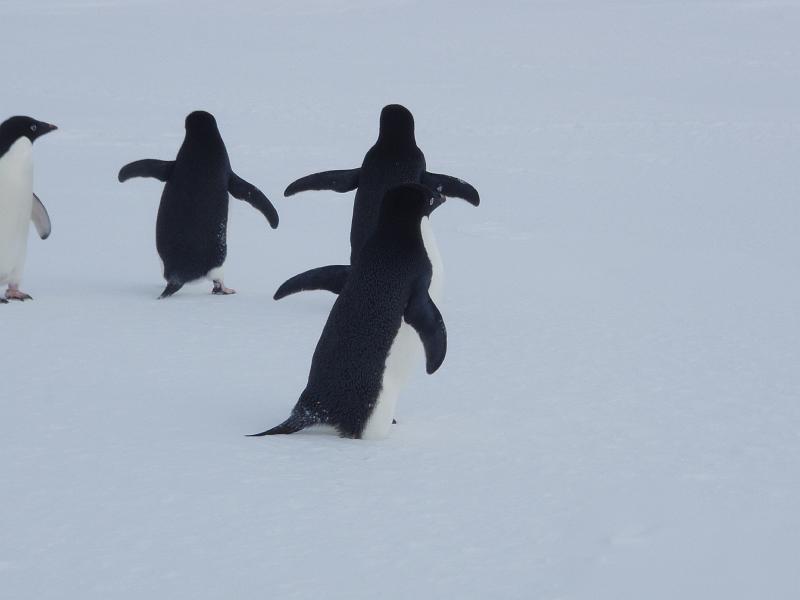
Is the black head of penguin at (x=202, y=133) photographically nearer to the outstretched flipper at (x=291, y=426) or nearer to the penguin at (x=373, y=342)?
the penguin at (x=373, y=342)

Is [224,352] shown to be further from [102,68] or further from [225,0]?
[225,0]

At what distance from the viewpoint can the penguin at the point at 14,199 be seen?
15.7 feet

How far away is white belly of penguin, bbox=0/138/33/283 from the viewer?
4785 mm

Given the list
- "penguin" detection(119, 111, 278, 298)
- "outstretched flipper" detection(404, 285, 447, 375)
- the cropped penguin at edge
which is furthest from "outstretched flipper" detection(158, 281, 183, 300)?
"outstretched flipper" detection(404, 285, 447, 375)

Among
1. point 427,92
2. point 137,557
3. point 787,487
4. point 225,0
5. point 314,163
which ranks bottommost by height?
point 137,557

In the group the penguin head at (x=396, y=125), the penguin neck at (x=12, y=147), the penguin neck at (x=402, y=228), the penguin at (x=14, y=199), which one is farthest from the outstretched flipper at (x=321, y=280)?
the penguin neck at (x=12, y=147)

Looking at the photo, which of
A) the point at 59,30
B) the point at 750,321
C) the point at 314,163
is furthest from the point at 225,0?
the point at 750,321

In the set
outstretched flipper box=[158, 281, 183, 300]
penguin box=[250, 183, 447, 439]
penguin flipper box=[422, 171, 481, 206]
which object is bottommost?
outstretched flipper box=[158, 281, 183, 300]

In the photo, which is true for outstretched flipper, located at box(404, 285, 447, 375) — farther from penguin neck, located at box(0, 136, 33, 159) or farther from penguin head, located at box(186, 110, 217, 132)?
penguin neck, located at box(0, 136, 33, 159)

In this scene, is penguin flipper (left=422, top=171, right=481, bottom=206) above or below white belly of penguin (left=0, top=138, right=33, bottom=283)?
above

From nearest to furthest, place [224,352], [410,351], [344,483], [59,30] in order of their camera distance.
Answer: [344,483], [410,351], [224,352], [59,30]

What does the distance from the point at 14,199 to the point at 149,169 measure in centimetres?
62

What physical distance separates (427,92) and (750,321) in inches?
365

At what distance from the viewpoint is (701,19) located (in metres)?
20.1
